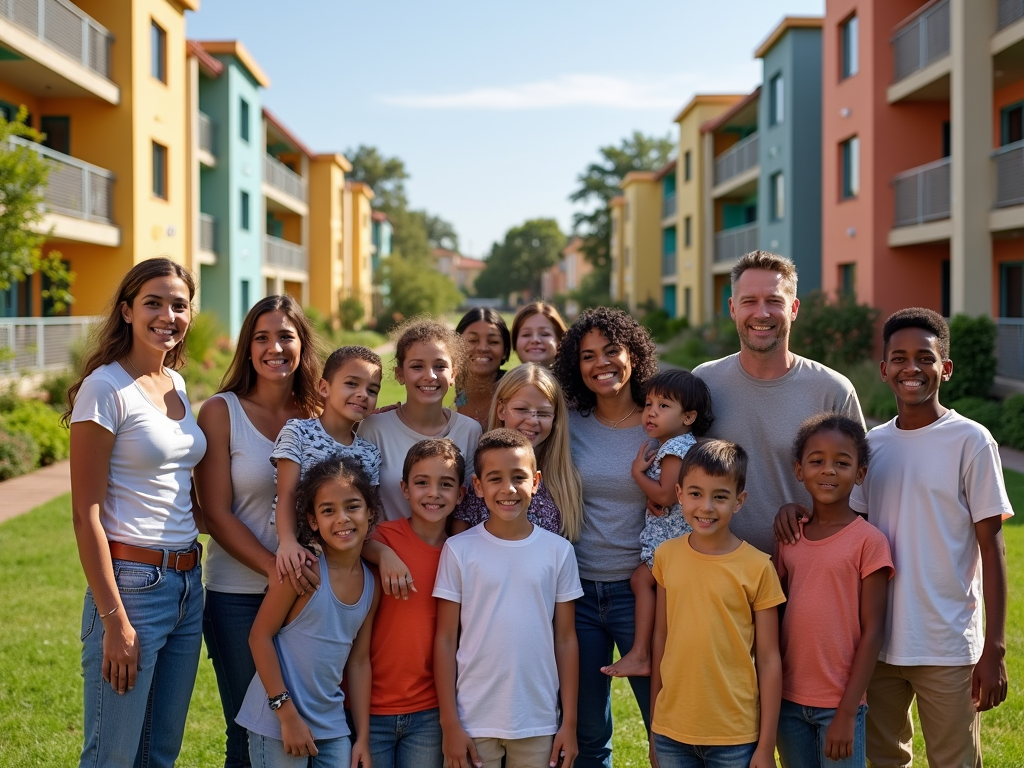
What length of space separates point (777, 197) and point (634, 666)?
27.9 meters

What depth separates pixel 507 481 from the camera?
3.58m

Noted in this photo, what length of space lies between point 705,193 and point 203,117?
1971 centimetres

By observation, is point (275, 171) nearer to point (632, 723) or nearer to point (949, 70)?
point (949, 70)

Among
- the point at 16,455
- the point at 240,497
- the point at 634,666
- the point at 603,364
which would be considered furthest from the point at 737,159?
the point at 240,497

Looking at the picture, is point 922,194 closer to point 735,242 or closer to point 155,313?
point 735,242

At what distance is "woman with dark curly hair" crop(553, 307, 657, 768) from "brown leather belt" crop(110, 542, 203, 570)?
1.54m

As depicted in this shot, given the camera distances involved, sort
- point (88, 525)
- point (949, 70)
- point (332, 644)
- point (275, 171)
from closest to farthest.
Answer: point (88, 525) < point (332, 644) < point (949, 70) < point (275, 171)

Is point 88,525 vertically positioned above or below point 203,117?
below

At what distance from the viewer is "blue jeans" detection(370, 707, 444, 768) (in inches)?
139

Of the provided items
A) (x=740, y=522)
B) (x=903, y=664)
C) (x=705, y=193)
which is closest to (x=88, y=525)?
(x=740, y=522)

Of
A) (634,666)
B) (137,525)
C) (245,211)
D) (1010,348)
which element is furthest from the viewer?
(245,211)

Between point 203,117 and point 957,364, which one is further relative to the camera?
point 203,117

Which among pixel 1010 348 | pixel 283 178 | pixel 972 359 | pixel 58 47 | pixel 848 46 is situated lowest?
pixel 972 359

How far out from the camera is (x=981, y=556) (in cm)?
365
